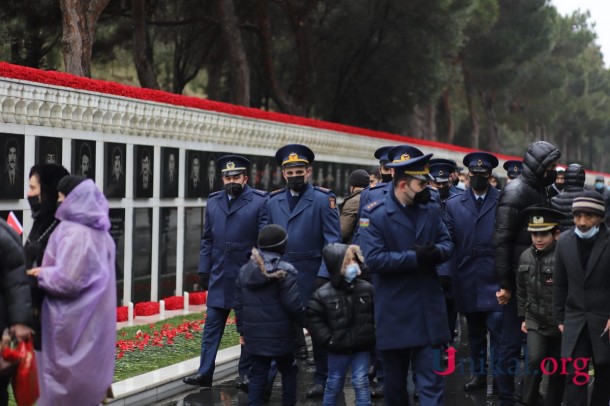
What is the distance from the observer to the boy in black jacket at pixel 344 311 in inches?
301

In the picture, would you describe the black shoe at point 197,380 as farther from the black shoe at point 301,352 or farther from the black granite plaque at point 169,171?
the black granite plaque at point 169,171

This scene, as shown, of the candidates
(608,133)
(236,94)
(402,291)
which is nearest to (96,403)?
(402,291)

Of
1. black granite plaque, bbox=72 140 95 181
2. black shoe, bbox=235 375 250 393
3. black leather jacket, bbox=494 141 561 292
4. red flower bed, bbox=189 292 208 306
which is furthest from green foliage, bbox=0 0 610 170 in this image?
black leather jacket, bbox=494 141 561 292

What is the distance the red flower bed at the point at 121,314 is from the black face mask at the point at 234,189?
4.43 meters

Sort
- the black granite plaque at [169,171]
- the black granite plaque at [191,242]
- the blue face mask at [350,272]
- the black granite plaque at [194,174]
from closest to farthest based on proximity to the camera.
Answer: the blue face mask at [350,272]
the black granite plaque at [169,171]
the black granite plaque at [194,174]
the black granite plaque at [191,242]

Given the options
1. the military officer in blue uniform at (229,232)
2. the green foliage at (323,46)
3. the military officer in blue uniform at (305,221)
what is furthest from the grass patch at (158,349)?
the green foliage at (323,46)

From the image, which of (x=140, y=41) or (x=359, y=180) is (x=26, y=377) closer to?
(x=359, y=180)

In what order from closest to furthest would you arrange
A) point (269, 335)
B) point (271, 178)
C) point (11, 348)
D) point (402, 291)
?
point (11, 348) < point (402, 291) < point (269, 335) < point (271, 178)

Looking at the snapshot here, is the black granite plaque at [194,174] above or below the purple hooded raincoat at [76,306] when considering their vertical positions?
above

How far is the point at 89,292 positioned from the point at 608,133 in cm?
11048

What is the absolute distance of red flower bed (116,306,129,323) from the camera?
1394cm

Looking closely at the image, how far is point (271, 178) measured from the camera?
66.1 ft

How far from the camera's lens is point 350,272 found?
25.1 feet

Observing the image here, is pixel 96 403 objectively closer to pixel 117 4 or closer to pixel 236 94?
pixel 236 94
